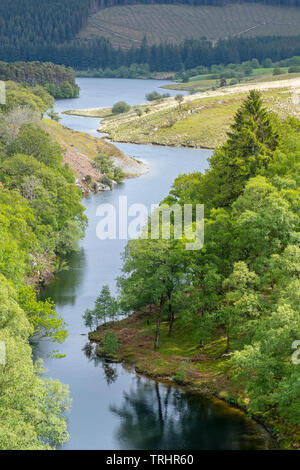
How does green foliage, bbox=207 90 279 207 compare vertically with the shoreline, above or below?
above

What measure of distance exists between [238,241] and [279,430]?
16.9 m

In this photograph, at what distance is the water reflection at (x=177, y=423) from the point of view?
4412cm

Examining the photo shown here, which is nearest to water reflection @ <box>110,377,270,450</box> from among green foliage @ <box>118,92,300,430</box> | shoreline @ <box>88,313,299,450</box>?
shoreline @ <box>88,313,299,450</box>

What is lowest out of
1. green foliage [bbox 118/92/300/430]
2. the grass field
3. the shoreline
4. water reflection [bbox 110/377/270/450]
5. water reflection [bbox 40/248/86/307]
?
water reflection [bbox 110/377/270/450]

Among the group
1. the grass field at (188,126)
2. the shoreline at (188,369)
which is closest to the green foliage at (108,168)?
the grass field at (188,126)

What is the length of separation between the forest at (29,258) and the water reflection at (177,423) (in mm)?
5123

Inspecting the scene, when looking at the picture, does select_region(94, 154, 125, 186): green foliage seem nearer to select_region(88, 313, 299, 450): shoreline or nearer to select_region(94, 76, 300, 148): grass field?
select_region(94, 76, 300, 148): grass field

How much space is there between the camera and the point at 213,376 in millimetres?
52500

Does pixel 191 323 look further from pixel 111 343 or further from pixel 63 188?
pixel 63 188

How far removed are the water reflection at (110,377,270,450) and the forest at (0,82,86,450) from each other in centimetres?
512

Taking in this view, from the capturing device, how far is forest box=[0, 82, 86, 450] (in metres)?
36.5

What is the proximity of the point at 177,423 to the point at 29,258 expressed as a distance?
21760 mm

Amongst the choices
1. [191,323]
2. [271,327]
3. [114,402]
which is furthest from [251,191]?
[114,402]

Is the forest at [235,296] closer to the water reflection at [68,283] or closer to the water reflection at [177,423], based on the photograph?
the water reflection at [177,423]
